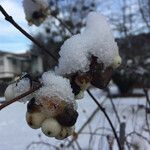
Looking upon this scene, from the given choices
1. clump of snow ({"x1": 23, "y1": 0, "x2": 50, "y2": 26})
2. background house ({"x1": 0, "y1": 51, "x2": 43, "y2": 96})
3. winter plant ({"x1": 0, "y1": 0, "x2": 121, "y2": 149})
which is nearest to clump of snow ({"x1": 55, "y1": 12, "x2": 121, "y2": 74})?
winter plant ({"x1": 0, "y1": 0, "x2": 121, "y2": 149})

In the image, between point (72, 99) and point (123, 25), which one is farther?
point (123, 25)

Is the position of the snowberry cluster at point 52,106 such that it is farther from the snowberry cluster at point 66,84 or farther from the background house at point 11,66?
the background house at point 11,66

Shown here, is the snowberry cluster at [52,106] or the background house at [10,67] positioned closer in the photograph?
the snowberry cluster at [52,106]

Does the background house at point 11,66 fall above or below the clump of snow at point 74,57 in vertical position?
below

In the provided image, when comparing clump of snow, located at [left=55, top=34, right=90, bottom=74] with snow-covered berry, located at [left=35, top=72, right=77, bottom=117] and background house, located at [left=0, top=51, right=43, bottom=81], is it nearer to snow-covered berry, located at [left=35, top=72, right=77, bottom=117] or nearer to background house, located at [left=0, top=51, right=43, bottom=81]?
snow-covered berry, located at [left=35, top=72, right=77, bottom=117]

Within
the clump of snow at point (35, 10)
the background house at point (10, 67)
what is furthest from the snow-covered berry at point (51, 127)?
the clump of snow at point (35, 10)

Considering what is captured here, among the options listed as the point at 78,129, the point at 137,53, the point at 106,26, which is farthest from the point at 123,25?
the point at 106,26

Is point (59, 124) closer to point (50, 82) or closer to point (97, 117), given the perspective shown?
point (50, 82)

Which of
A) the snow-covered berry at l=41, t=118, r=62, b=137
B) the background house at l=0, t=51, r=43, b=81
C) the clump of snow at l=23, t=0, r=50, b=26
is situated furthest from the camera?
the background house at l=0, t=51, r=43, b=81
